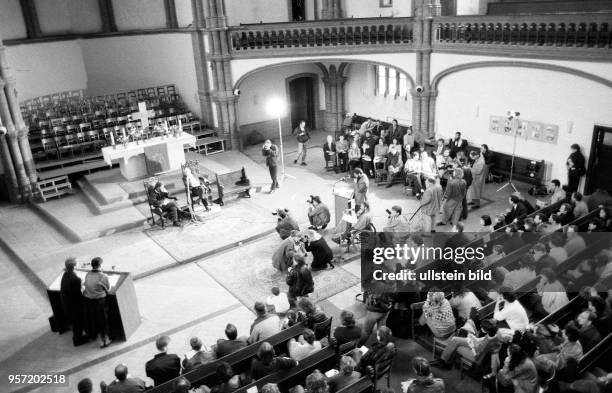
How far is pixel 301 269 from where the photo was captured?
954cm

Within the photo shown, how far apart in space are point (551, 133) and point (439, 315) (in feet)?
28.3

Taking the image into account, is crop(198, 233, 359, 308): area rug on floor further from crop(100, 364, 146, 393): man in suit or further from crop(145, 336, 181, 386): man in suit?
crop(100, 364, 146, 393): man in suit

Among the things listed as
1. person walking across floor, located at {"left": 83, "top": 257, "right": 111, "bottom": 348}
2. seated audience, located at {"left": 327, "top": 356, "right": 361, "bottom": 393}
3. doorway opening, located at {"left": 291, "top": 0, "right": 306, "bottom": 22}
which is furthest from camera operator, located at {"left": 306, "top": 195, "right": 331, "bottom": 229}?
doorway opening, located at {"left": 291, "top": 0, "right": 306, "bottom": 22}

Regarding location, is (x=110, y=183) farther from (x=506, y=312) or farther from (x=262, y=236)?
(x=506, y=312)

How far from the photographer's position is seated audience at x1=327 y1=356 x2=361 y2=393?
6.59 m

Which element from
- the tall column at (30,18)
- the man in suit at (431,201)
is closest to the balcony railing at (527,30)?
the man in suit at (431,201)

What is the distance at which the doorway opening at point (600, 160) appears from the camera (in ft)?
43.1

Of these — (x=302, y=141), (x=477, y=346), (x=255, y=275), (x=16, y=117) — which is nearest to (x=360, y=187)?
(x=255, y=275)

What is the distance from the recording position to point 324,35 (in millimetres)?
18281

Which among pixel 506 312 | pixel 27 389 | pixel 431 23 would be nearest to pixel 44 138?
pixel 27 389

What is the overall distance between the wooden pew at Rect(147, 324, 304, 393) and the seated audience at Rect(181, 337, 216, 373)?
0.18m

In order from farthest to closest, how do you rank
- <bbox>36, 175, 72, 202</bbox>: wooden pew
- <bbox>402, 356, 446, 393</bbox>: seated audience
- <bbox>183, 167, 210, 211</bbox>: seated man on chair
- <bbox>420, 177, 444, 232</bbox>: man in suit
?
<bbox>36, 175, 72, 202</bbox>: wooden pew
<bbox>183, 167, 210, 211</bbox>: seated man on chair
<bbox>420, 177, 444, 232</bbox>: man in suit
<bbox>402, 356, 446, 393</bbox>: seated audience

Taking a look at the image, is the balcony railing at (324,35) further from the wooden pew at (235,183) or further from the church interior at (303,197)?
the wooden pew at (235,183)

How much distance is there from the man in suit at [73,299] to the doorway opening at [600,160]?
1223cm
